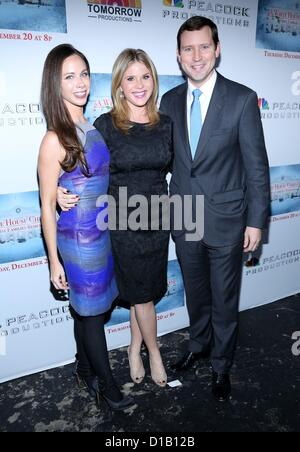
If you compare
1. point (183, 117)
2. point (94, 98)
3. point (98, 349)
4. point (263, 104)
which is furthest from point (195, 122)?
point (98, 349)

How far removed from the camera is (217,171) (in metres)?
2.44

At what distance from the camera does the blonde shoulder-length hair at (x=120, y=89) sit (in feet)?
7.63

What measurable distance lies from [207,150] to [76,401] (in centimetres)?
184

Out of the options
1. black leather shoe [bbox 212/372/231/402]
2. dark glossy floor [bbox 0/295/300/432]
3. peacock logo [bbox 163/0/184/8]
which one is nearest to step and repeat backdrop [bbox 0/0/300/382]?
peacock logo [bbox 163/0/184/8]

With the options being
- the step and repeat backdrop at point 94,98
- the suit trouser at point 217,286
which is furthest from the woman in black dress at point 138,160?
the step and repeat backdrop at point 94,98

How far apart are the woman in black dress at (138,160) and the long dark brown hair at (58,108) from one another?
325 mm

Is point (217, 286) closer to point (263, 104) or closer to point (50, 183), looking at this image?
point (50, 183)

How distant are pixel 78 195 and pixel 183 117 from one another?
2.93ft

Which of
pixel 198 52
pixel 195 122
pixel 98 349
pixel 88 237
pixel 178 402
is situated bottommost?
pixel 178 402

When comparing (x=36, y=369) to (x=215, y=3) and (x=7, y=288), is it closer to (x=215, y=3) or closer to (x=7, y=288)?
(x=7, y=288)

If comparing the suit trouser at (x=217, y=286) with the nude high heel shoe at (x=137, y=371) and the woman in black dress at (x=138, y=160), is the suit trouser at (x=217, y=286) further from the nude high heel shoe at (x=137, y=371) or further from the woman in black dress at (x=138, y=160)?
the nude high heel shoe at (x=137, y=371)

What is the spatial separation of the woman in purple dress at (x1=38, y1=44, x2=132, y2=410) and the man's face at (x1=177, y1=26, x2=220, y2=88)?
64 cm

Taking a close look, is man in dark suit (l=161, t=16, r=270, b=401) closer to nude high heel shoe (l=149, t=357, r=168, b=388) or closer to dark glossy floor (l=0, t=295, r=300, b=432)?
dark glossy floor (l=0, t=295, r=300, b=432)
